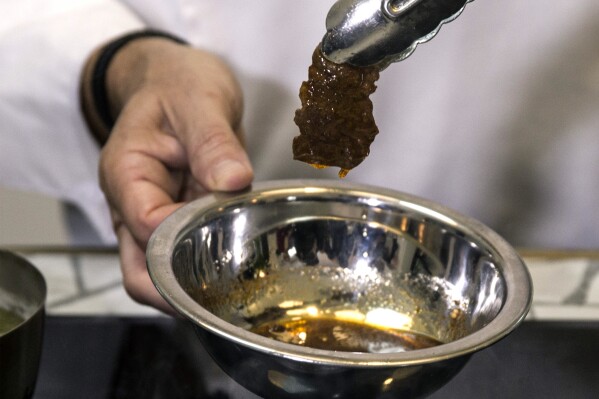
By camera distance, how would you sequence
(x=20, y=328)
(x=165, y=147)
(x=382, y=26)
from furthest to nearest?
1. (x=165, y=147)
2. (x=20, y=328)
3. (x=382, y=26)

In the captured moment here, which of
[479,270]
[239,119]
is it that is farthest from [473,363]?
[239,119]

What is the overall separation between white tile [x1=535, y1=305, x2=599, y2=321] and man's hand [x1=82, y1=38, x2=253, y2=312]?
356mm

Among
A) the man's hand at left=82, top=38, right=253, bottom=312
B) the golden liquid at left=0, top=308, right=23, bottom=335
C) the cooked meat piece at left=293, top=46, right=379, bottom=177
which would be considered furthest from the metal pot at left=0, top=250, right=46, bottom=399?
the cooked meat piece at left=293, top=46, right=379, bottom=177

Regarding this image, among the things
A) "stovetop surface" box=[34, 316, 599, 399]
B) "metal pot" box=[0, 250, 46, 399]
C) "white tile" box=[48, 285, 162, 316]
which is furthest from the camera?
"white tile" box=[48, 285, 162, 316]

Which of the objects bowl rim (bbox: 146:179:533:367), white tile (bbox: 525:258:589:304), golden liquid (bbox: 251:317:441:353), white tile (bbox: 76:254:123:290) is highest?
bowl rim (bbox: 146:179:533:367)

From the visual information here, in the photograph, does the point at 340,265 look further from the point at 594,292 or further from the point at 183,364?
the point at 594,292

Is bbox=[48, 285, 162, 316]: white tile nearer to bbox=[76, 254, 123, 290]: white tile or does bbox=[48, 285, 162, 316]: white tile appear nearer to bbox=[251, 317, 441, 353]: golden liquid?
bbox=[76, 254, 123, 290]: white tile

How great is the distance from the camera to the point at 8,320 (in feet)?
2.25

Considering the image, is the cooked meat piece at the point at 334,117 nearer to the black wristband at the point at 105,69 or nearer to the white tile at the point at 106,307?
the white tile at the point at 106,307

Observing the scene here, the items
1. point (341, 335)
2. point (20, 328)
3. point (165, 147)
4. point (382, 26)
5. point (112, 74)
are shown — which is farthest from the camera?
point (112, 74)

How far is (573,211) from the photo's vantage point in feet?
3.57

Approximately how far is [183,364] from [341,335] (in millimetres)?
157

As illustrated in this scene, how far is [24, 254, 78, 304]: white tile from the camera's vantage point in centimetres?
87

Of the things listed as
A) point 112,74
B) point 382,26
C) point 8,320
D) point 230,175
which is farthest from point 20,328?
point 112,74
